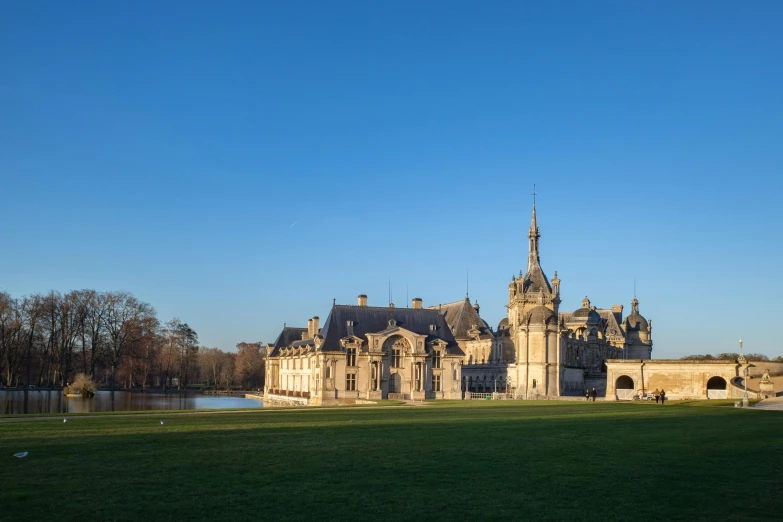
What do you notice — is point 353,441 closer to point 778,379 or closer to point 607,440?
point 607,440

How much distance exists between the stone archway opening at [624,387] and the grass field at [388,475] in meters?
44.5

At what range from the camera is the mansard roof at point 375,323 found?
63438 mm

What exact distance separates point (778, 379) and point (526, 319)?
22.6 metres

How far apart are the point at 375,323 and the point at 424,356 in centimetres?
536

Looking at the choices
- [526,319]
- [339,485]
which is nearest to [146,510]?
[339,485]

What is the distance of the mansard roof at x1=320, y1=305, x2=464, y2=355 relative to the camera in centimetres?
6344

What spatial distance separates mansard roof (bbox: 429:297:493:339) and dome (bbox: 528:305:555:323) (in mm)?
19573

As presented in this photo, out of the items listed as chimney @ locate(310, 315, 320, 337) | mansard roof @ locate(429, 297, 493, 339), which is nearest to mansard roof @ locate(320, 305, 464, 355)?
chimney @ locate(310, 315, 320, 337)

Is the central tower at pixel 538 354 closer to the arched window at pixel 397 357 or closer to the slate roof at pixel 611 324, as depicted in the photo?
the arched window at pixel 397 357

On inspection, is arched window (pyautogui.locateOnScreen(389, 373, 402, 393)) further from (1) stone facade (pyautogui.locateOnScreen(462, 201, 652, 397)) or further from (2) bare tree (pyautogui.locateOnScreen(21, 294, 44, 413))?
(2) bare tree (pyautogui.locateOnScreen(21, 294, 44, 413))

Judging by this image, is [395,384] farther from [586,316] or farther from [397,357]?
[586,316]

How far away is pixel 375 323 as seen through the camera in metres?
65.2

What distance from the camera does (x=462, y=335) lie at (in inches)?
3620

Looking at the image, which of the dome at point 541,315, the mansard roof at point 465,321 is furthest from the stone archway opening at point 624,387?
the mansard roof at point 465,321
